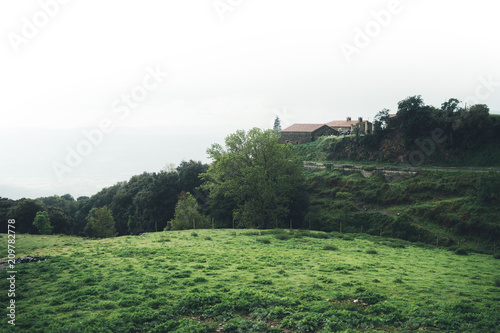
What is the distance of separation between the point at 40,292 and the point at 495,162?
62410 mm

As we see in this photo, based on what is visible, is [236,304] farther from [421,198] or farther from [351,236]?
[421,198]

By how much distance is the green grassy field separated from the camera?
1251 cm

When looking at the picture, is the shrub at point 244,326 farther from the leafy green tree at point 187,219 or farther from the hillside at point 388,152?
the hillside at point 388,152

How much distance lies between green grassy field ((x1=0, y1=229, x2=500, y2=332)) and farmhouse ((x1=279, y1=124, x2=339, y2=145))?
66036mm

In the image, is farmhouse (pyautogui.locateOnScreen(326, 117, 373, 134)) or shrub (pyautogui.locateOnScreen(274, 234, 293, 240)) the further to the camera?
farmhouse (pyautogui.locateOnScreen(326, 117, 373, 134))

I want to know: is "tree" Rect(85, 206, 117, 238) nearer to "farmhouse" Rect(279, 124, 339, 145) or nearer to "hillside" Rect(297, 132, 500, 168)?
"hillside" Rect(297, 132, 500, 168)

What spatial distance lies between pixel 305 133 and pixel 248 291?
80054mm

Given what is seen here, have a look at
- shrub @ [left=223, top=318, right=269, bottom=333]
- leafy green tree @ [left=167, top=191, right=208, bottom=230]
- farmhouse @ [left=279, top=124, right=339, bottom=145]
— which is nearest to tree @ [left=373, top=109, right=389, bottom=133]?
farmhouse @ [left=279, top=124, right=339, bottom=145]

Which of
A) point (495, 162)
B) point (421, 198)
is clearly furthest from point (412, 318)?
point (495, 162)

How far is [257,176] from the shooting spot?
47.5 m

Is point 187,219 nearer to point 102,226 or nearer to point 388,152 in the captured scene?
point 102,226

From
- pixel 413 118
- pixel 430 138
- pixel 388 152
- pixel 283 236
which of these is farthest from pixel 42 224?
pixel 430 138

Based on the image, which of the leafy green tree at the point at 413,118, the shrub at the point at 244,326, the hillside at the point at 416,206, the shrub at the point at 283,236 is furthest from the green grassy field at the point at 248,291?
the leafy green tree at the point at 413,118

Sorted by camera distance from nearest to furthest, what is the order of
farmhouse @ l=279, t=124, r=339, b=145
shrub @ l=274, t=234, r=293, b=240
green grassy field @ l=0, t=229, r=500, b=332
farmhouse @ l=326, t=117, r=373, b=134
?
green grassy field @ l=0, t=229, r=500, b=332 < shrub @ l=274, t=234, r=293, b=240 < farmhouse @ l=326, t=117, r=373, b=134 < farmhouse @ l=279, t=124, r=339, b=145
